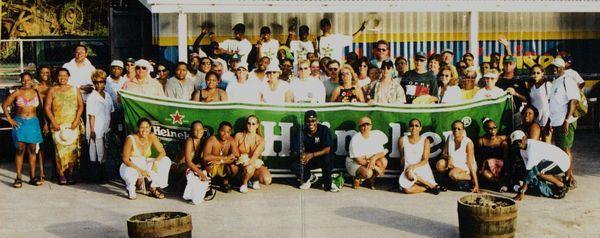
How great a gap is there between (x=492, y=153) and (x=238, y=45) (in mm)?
5852

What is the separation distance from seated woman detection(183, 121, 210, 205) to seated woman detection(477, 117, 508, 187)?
12.0ft

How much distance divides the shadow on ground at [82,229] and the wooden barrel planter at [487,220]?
3594 mm

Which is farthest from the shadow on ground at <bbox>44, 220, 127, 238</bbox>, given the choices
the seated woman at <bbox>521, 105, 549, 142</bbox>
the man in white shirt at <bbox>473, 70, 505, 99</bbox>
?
the man in white shirt at <bbox>473, 70, 505, 99</bbox>

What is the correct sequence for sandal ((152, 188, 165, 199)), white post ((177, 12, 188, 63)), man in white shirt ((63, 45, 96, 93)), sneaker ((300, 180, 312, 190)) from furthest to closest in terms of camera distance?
white post ((177, 12, 188, 63)) → man in white shirt ((63, 45, 96, 93)) → sneaker ((300, 180, 312, 190)) → sandal ((152, 188, 165, 199))

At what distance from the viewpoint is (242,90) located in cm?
1204

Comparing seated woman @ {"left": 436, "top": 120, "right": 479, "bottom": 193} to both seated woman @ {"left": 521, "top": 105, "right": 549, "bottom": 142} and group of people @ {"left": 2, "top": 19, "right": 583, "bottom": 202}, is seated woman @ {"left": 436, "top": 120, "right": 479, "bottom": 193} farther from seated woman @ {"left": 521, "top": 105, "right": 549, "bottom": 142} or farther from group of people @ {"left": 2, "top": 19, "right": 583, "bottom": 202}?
seated woman @ {"left": 521, "top": 105, "right": 549, "bottom": 142}

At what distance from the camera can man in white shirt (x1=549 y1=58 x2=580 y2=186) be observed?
11445 mm

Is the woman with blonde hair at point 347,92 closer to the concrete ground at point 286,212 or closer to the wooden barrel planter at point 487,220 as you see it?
the concrete ground at point 286,212

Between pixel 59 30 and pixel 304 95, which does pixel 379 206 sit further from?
pixel 59 30

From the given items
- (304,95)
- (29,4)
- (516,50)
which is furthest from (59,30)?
(304,95)

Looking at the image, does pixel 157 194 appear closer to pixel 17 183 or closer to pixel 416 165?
pixel 17 183

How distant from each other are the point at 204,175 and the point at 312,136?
160cm

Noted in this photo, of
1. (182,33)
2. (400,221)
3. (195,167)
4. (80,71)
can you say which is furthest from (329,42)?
(400,221)

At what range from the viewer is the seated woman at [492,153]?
37.1 ft
